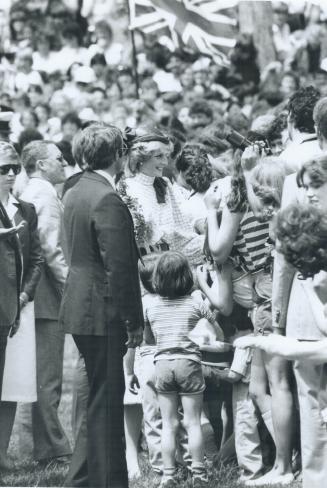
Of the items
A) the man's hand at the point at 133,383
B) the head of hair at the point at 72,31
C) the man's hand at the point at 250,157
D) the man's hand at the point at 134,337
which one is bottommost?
the man's hand at the point at 133,383

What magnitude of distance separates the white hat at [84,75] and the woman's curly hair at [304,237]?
10200mm

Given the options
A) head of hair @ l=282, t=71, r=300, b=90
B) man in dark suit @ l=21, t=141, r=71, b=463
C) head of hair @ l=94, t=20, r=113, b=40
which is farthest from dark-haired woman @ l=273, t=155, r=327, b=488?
head of hair @ l=94, t=20, r=113, b=40

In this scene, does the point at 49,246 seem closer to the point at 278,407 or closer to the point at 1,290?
the point at 1,290

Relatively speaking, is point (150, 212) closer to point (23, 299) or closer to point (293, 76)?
point (23, 299)

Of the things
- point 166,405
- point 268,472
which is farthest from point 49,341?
point 268,472

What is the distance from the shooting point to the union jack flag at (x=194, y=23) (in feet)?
31.3

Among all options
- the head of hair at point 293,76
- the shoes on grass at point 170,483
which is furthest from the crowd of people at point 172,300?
the head of hair at point 293,76

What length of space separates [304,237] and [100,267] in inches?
55.9

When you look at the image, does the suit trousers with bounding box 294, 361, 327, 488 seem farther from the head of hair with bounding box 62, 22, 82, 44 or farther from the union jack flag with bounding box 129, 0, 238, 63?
the head of hair with bounding box 62, 22, 82, 44

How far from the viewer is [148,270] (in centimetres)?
637

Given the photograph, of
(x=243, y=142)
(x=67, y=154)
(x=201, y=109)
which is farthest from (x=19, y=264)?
(x=201, y=109)

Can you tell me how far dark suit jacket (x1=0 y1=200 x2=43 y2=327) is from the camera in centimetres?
635

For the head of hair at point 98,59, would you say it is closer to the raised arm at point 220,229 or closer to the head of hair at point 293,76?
the head of hair at point 293,76

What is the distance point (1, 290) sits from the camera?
250 inches
